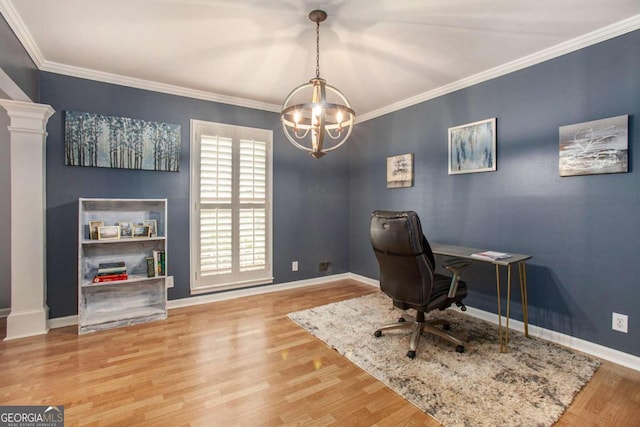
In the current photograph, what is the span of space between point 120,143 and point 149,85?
0.74m

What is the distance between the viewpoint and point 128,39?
250 centimetres

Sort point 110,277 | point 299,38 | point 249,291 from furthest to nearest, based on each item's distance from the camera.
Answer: point 249,291
point 110,277
point 299,38

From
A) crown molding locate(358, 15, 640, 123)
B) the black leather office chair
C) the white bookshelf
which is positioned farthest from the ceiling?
the black leather office chair

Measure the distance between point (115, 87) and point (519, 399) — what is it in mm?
4441

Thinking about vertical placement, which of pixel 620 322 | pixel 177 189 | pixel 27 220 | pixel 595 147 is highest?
pixel 595 147

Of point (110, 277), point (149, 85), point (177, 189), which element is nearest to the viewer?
point (110, 277)

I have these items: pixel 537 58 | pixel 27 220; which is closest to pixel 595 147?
pixel 537 58

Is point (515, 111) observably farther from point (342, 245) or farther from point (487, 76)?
point (342, 245)

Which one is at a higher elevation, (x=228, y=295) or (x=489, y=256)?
(x=489, y=256)

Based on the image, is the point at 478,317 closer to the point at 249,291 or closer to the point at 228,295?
the point at 249,291

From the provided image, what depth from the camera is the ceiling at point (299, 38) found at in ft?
6.88

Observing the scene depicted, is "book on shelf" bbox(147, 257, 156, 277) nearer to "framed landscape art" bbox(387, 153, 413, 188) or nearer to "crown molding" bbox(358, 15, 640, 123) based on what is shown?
"framed landscape art" bbox(387, 153, 413, 188)

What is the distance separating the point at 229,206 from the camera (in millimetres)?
3828

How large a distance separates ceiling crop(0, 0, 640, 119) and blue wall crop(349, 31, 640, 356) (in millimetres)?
258
